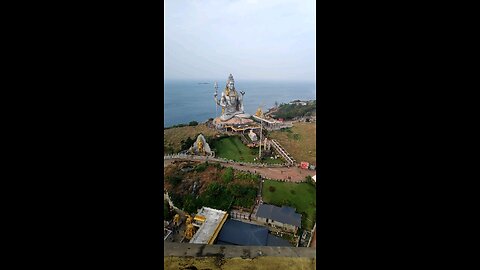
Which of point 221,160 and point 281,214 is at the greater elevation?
point 221,160

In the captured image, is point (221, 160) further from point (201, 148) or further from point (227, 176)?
point (227, 176)

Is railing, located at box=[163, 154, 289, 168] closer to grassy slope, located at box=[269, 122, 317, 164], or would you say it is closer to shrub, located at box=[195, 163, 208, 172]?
shrub, located at box=[195, 163, 208, 172]

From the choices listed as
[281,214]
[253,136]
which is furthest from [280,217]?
[253,136]

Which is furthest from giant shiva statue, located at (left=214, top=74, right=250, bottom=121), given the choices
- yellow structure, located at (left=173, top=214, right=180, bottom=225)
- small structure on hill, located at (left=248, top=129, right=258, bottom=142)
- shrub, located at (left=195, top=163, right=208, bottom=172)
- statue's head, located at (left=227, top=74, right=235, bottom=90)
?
yellow structure, located at (left=173, top=214, right=180, bottom=225)
